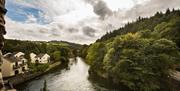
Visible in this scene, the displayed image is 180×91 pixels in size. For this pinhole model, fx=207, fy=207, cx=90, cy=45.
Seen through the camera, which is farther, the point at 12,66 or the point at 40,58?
the point at 40,58

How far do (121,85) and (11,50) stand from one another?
2777 inches

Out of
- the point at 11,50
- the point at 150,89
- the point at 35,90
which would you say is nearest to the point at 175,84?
the point at 150,89

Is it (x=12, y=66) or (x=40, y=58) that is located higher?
(x=40, y=58)

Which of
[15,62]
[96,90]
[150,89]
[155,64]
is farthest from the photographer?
[15,62]

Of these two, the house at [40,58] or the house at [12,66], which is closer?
the house at [12,66]

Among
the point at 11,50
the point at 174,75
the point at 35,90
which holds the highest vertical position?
the point at 11,50

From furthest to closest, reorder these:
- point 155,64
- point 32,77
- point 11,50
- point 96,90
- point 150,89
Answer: point 11,50 < point 32,77 < point 96,90 < point 155,64 < point 150,89

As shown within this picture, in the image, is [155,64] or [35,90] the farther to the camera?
[35,90]

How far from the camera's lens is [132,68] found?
136 feet

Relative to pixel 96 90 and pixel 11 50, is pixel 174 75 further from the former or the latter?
pixel 11 50

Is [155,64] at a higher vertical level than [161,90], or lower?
higher

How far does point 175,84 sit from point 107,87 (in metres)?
14.3

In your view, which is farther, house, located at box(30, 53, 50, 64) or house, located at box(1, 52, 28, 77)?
house, located at box(30, 53, 50, 64)

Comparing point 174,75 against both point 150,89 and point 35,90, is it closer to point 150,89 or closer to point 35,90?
point 150,89
